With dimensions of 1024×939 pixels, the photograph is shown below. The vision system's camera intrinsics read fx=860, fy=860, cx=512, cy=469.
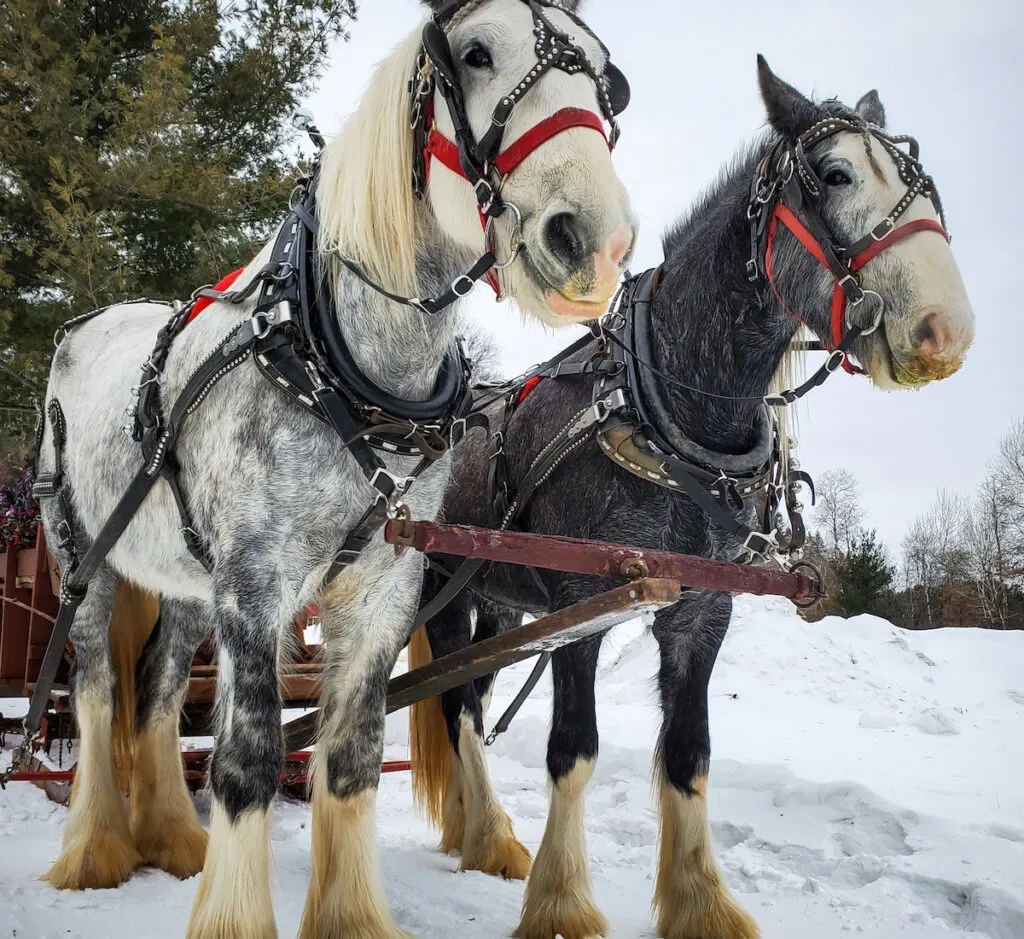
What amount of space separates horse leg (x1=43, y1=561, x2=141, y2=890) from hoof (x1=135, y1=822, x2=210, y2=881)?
8 centimetres

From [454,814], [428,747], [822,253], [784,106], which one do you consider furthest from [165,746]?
[784,106]

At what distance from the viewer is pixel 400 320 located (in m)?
2.28

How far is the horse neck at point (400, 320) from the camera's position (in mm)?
2277

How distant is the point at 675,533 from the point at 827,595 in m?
0.54

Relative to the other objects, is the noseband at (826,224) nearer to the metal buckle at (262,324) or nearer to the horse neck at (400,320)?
the horse neck at (400,320)

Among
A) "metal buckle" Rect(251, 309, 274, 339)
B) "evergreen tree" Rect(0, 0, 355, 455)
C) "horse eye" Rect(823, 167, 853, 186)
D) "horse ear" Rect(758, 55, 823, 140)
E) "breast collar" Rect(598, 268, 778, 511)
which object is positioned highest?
"evergreen tree" Rect(0, 0, 355, 455)

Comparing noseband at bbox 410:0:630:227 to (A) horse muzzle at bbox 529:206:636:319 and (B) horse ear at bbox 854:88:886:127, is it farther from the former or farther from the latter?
(B) horse ear at bbox 854:88:886:127

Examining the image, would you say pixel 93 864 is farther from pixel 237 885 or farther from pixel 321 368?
pixel 321 368

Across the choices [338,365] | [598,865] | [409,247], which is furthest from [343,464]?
[598,865]

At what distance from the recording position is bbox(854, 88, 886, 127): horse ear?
10.0 ft

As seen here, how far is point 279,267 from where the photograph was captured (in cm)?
241

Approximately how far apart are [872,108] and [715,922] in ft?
9.33

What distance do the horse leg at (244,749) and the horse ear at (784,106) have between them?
209 cm

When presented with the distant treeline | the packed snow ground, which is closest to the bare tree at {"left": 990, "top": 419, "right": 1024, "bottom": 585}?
the distant treeline
